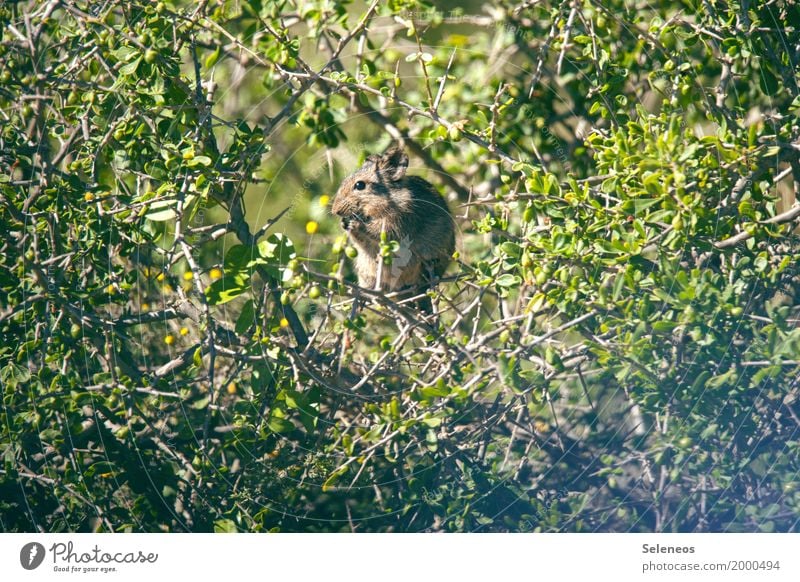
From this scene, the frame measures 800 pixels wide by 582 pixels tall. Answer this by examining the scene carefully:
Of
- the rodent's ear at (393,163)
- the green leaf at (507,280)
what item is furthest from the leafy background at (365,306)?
the rodent's ear at (393,163)

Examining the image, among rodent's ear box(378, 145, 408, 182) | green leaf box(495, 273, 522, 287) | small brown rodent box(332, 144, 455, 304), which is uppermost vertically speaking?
rodent's ear box(378, 145, 408, 182)

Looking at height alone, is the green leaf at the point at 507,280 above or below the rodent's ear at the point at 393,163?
below

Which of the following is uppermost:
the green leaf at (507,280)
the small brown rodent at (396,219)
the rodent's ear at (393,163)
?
the rodent's ear at (393,163)

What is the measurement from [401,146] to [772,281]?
1.25m

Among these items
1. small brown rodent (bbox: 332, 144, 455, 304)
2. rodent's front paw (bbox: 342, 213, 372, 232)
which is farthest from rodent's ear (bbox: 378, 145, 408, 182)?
rodent's front paw (bbox: 342, 213, 372, 232)

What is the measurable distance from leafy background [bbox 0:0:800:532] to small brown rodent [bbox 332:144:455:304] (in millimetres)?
307

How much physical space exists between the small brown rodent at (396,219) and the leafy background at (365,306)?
12.1 inches

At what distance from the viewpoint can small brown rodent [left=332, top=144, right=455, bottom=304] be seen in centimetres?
269

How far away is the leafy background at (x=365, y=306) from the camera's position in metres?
2.03

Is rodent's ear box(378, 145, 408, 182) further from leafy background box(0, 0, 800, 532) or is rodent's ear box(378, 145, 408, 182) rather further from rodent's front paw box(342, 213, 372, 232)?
leafy background box(0, 0, 800, 532)

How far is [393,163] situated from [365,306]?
2.40 feet

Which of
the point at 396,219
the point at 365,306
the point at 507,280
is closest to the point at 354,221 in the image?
the point at 396,219

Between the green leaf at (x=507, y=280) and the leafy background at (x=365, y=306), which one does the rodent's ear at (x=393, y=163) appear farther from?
the green leaf at (x=507, y=280)
